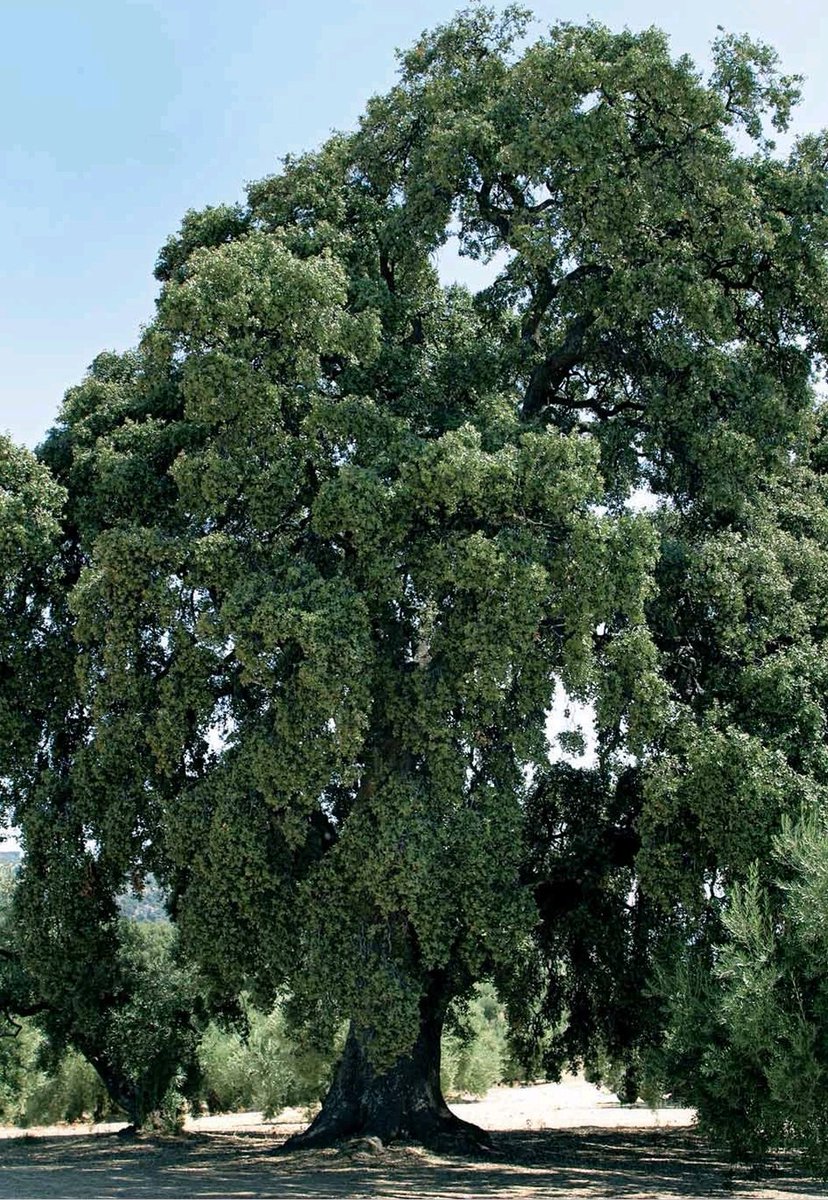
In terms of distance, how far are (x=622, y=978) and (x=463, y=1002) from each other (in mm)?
2626

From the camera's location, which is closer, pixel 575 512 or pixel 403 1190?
pixel 403 1190

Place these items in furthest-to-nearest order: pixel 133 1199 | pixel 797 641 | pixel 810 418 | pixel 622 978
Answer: pixel 622 978
pixel 810 418
pixel 797 641
pixel 133 1199

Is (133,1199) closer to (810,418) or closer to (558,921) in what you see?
(558,921)

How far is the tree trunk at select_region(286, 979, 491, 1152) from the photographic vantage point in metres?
17.5

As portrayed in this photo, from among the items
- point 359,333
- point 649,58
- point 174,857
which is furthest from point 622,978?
point 649,58

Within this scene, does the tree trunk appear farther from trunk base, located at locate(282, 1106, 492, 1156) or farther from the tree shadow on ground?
the tree shadow on ground

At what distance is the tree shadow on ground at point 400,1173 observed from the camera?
14.2m

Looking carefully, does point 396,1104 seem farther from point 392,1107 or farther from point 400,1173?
point 400,1173

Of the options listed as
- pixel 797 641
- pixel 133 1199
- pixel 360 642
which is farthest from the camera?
pixel 797 641

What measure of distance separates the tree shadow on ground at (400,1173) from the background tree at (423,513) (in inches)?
53.2

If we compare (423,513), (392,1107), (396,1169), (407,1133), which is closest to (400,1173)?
(396,1169)

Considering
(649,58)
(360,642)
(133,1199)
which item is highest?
(649,58)

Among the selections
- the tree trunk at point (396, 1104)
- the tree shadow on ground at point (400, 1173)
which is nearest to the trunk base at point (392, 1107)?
the tree trunk at point (396, 1104)

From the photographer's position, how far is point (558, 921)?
20156 mm
